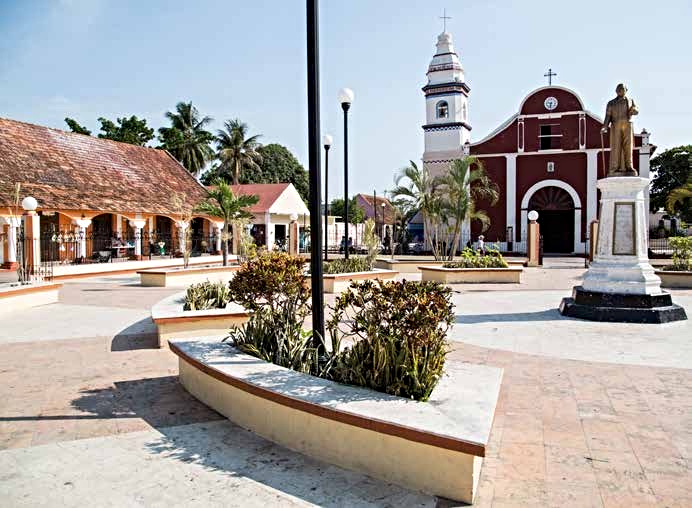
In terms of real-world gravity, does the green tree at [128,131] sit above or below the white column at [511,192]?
above

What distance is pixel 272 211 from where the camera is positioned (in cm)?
3772

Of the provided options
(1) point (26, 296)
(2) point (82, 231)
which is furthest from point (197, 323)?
(2) point (82, 231)

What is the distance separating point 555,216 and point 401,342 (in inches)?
1264

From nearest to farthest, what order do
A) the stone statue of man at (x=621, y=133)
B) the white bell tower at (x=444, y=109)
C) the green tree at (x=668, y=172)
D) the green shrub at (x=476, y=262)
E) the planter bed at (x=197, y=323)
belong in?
the planter bed at (x=197, y=323), the stone statue of man at (x=621, y=133), the green shrub at (x=476, y=262), the white bell tower at (x=444, y=109), the green tree at (x=668, y=172)

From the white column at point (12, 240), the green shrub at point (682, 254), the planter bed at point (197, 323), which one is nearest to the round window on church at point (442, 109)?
the green shrub at point (682, 254)

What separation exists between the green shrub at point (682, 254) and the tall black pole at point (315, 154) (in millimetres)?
14019

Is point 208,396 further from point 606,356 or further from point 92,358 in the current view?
point 606,356

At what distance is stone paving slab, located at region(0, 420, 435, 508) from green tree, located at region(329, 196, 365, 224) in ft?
167

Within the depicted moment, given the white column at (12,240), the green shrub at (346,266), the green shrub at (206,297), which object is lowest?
the green shrub at (206,297)

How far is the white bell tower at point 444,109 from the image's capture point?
115ft

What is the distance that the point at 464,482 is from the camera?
10.7 feet

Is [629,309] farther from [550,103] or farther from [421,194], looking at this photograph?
[550,103]

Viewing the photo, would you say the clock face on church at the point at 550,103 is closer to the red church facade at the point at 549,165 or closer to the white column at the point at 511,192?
the red church facade at the point at 549,165

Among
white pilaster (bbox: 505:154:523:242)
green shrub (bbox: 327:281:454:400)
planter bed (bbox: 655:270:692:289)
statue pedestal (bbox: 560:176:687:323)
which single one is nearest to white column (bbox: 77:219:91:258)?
statue pedestal (bbox: 560:176:687:323)
